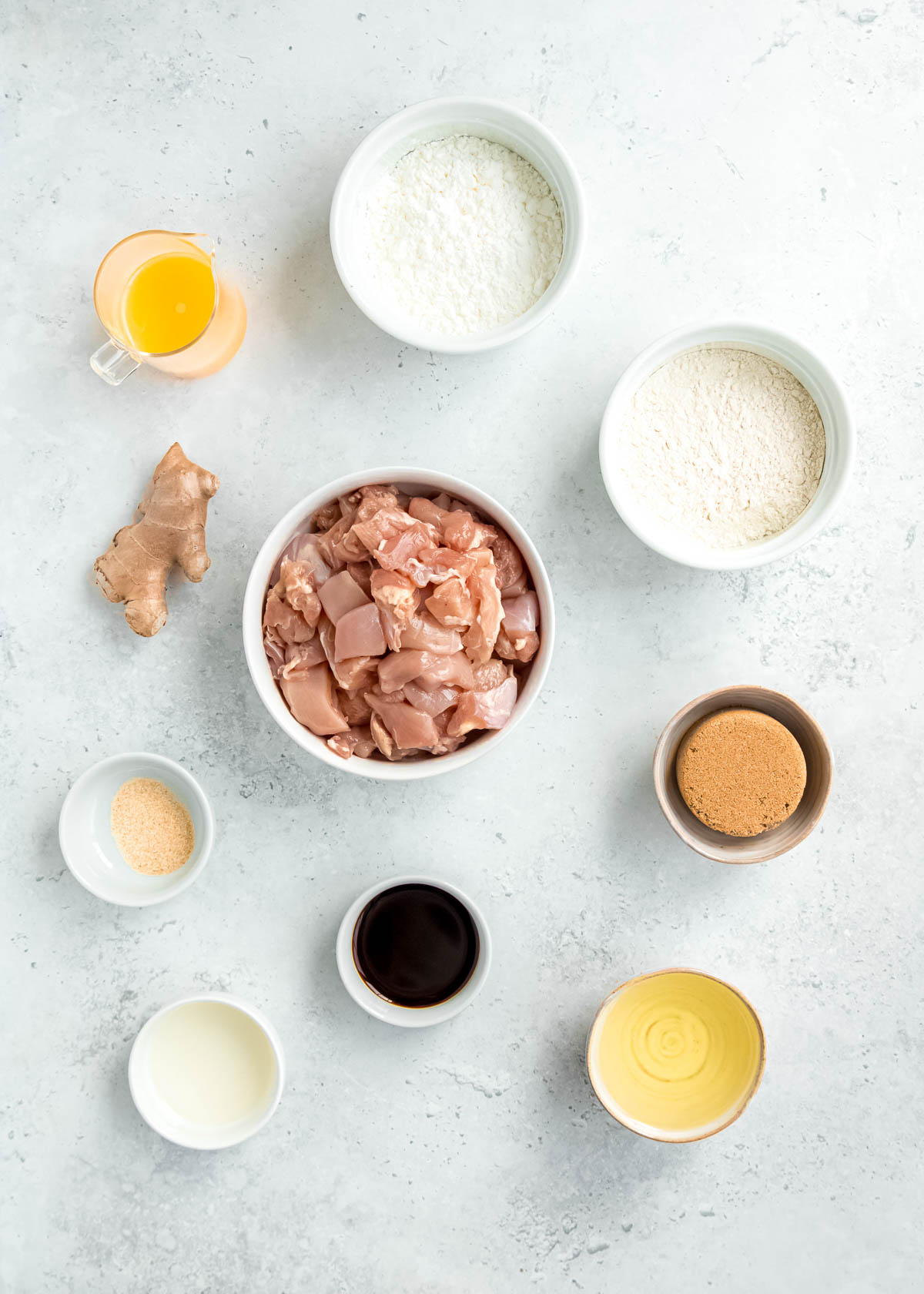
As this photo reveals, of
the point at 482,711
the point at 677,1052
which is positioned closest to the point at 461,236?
the point at 482,711

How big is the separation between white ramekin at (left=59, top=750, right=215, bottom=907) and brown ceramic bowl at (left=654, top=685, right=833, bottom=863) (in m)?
1.03

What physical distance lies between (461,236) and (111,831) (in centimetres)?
154

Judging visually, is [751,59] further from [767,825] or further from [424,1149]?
[424,1149]

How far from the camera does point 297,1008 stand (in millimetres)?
1983

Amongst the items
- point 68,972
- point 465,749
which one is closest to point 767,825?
point 465,749

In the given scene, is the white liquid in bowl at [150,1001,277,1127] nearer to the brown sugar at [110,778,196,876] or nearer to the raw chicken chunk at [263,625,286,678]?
the brown sugar at [110,778,196,876]

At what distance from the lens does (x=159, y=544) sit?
1839 mm

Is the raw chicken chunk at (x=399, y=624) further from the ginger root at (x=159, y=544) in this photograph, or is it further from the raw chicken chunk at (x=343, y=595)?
the ginger root at (x=159, y=544)

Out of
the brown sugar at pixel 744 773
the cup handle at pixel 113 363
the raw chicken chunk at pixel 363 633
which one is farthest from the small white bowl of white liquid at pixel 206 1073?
the cup handle at pixel 113 363

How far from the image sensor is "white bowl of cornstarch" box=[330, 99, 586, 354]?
1.78m

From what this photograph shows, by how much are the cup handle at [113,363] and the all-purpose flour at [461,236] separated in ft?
1.84

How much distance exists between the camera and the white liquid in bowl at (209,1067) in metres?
1.93

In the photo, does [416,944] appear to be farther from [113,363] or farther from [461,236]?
[461,236]

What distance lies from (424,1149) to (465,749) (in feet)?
3.34
